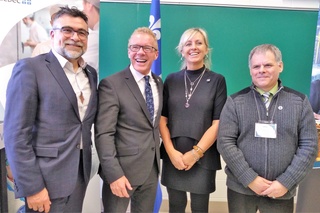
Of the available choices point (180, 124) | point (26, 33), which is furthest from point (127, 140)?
point (26, 33)

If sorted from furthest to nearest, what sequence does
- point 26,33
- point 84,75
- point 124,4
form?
point 124,4, point 26,33, point 84,75

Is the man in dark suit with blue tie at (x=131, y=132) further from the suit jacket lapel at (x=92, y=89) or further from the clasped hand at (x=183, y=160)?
the clasped hand at (x=183, y=160)

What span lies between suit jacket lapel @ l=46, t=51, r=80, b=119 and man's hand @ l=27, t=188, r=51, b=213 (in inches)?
18.8

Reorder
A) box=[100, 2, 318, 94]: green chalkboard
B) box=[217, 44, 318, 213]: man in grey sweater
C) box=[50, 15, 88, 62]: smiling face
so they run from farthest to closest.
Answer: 1. box=[100, 2, 318, 94]: green chalkboard
2. box=[217, 44, 318, 213]: man in grey sweater
3. box=[50, 15, 88, 62]: smiling face

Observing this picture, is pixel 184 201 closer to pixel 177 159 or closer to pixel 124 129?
pixel 177 159

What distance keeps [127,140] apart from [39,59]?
71cm

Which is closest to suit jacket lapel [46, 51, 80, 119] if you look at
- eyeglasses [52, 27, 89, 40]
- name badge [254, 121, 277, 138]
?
eyeglasses [52, 27, 89, 40]

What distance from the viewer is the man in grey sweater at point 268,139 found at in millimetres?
1604

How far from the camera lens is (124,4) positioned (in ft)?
9.55

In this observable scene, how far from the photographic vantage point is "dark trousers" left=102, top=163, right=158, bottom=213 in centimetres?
172

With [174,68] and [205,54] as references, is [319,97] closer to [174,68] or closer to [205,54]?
[205,54]

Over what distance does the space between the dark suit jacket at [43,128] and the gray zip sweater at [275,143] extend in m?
0.94

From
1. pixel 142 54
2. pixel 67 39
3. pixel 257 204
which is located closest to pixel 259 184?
pixel 257 204

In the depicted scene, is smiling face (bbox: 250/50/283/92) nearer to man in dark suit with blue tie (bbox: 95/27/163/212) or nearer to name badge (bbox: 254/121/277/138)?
name badge (bbox: 254/121/277/138)
